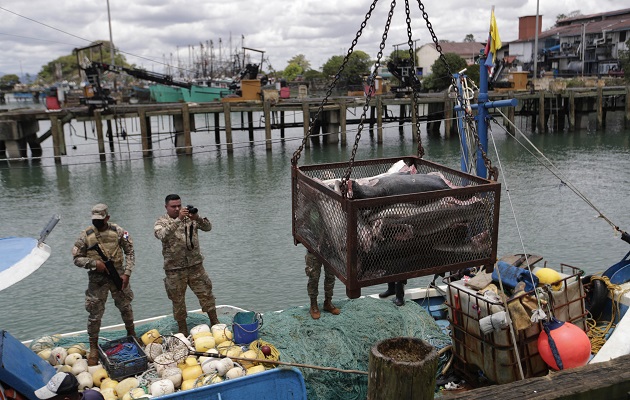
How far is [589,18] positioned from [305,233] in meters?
90.8

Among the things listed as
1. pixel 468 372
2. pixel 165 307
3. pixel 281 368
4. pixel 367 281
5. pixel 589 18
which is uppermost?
pixel 589 18

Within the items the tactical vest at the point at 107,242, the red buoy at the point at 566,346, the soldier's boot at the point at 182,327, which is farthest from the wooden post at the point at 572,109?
the tactical vest at the point at 107,242

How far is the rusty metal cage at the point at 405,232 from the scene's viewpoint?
4312 millimetres

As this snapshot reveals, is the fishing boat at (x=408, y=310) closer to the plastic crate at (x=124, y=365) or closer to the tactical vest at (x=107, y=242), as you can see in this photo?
the plastic crate at (x=124, y=365)

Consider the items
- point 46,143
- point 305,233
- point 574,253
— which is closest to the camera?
point 305,233

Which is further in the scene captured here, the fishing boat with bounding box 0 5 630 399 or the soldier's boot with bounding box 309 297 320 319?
the soldier's boot with bounding box 309 297 320 319

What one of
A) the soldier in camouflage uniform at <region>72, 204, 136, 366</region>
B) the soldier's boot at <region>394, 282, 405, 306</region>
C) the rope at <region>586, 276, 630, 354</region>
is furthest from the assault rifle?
the rope at <region>586, 276, 630, 354</region>

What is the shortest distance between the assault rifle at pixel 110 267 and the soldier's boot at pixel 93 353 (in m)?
0.64

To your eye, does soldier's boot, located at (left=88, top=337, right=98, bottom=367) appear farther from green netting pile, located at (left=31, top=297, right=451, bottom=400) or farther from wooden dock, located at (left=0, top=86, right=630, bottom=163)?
wooden dock, located at (left=0, top=86, right=630, bottom=163)

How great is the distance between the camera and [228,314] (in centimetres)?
779

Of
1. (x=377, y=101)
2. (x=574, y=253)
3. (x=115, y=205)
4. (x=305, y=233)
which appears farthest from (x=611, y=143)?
(x=305, y=233)

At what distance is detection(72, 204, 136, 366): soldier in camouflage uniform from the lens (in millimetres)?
6129

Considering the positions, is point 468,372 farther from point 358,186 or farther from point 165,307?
point 165,307

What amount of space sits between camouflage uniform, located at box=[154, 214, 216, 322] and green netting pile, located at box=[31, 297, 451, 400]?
0.53 m
